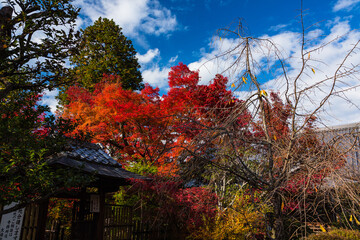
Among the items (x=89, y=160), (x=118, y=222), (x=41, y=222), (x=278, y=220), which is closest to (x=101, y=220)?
(x=118, y=222)

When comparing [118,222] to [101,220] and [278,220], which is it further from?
[278,220]

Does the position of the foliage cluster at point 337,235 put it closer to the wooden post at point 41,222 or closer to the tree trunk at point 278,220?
the tree trunk at point 278,220

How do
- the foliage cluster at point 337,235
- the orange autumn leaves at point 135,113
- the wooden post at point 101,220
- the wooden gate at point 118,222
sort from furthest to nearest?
the orange autumn leaves at point 135,113
the wooden gate at point 118,222
the wooden post at point 101,220
the foliage cluster at point 337,235

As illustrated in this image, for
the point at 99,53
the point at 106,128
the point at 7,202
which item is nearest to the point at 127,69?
the point at 99,53

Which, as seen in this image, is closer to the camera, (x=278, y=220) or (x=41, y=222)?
(x=278, y=220)

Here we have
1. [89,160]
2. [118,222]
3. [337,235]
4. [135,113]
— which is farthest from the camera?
[135,113]

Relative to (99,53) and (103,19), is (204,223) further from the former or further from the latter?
(103,19)

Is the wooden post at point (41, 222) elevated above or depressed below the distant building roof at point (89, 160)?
below

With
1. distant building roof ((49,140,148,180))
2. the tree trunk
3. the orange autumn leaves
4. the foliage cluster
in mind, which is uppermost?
the orange autumn leaves

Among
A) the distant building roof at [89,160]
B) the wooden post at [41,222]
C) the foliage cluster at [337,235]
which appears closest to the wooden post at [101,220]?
the distant building roof at [89,160]

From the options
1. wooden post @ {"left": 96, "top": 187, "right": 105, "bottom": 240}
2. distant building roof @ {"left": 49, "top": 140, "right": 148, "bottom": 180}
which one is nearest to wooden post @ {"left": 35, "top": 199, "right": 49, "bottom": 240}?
distant building roof @ {"left": 49, "top": 140, "right": 148, "bottom": 180}

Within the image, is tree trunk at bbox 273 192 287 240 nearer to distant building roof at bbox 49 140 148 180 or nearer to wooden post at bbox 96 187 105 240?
distant building roof at bbox 49 140 148 180

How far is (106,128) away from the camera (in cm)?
1392

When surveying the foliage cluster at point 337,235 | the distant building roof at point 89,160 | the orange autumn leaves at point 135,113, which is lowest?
the foliage cluster at point 337,235
